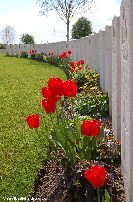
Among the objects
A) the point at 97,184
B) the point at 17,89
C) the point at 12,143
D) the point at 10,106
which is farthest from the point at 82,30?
the point at 97,184

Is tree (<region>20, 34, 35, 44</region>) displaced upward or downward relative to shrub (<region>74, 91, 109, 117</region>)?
upward

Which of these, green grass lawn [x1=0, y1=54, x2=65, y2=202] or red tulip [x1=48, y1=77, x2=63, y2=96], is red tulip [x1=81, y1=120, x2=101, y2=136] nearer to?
red tulip [x1=48, y1=77, x2=63, y2=96]

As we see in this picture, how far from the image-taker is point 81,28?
1917 inches

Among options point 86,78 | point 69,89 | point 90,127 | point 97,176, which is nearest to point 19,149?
point 69,89

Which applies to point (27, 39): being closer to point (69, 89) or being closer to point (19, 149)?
point (19, 149)

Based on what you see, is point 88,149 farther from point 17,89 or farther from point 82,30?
point 82,30

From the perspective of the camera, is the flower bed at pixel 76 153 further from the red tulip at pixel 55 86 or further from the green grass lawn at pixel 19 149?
the green grass lawn at pixel 19 149

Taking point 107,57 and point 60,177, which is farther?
point 107,57

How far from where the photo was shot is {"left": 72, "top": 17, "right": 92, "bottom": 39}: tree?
48500 mm

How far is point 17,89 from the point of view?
12.5m

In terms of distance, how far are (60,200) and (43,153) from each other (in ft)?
5.52

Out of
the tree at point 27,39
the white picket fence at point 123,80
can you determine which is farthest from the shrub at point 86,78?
the tree at point 27,39

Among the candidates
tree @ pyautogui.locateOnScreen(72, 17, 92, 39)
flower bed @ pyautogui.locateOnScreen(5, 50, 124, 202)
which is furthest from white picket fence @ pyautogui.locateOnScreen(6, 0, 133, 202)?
tree @ pyautogui.locateOnScreen(72, 17, 92, 39)

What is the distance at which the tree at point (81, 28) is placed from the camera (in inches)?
1909
